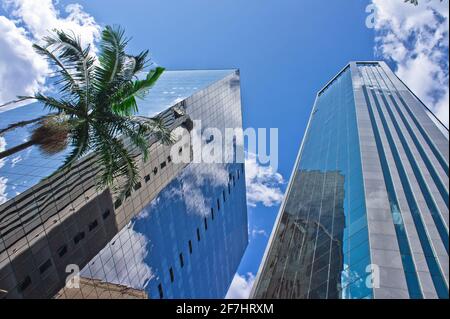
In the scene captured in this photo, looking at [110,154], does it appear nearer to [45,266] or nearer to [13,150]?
[13,150]

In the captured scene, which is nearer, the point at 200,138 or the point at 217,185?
the point at 200,138

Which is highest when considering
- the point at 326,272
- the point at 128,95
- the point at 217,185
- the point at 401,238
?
the point at 128,95

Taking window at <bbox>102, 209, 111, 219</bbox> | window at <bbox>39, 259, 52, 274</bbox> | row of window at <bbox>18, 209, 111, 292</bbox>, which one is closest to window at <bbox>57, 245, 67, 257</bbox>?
row of window at <bbox>18, 209, 111, 292</bbox>

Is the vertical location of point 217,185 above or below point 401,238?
below

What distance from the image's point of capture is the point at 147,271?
40.1 m

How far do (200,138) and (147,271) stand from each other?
2216cm

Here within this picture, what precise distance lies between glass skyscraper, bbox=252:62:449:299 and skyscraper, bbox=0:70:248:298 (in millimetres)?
14133

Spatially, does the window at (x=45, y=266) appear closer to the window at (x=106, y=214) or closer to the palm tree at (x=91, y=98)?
the window at (x=106, y=214)

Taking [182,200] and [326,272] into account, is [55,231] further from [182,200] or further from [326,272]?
[182,200]

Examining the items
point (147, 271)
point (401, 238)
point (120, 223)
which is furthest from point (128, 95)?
point (147, 271)

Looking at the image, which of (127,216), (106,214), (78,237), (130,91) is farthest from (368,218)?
(78,237)

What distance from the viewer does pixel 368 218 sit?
26281 mm

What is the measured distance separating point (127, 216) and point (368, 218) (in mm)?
22194

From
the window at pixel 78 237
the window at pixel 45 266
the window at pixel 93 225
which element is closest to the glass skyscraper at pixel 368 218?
the window at pixel 93 225
